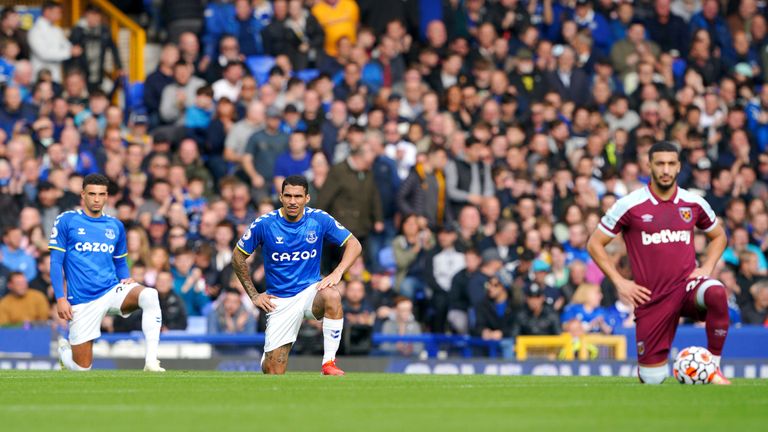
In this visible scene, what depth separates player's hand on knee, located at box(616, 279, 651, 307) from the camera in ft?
43.9

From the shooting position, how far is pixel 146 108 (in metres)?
25.9

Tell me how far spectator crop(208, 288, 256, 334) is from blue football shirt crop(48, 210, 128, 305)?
3753 mm

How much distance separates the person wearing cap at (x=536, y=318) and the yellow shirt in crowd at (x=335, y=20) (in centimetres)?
708

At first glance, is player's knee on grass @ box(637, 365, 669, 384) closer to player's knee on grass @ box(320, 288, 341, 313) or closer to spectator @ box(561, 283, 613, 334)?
player's knee on grass @ box(320, 288, 341, 313)

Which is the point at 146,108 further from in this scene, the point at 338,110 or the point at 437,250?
the point at 437,250

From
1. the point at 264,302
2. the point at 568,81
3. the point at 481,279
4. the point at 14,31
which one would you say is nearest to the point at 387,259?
the point at 481,279

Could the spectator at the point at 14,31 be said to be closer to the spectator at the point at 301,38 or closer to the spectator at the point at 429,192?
the spectator at the point at 301,38

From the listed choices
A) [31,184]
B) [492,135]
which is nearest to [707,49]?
[492,135]

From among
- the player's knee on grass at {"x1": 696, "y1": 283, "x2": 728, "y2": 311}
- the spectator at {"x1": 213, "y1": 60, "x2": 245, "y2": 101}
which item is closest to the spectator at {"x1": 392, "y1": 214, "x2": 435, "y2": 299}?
the spectator at {"x1": 213, "y1": 60, "x2": 245, "y2": 101}

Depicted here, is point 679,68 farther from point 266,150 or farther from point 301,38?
point 266,150

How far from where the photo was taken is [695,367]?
1325 cm

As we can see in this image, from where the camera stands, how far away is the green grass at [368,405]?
9477mm

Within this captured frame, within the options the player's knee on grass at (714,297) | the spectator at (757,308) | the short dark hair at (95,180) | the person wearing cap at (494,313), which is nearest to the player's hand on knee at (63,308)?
the short dark hair at (95,180)

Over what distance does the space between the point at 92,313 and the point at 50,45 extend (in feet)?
31.1
